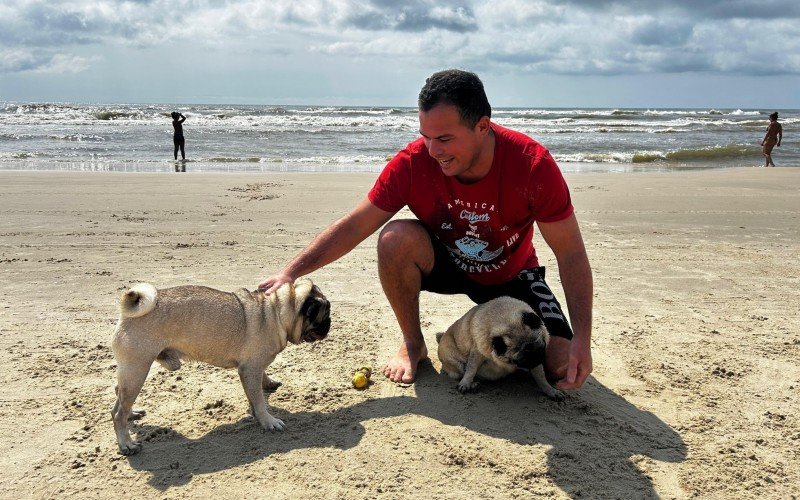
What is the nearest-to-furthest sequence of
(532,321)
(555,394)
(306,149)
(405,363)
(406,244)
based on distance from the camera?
(532,321), (555,394), (406,244), (405,363), (306,149)

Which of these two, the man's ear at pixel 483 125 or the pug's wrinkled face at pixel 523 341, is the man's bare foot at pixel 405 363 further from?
the man's ear at pixel 483 125

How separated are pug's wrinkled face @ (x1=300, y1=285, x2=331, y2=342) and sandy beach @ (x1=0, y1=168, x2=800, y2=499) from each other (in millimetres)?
517

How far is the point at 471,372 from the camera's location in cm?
446

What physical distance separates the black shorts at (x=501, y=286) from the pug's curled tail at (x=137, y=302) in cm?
204

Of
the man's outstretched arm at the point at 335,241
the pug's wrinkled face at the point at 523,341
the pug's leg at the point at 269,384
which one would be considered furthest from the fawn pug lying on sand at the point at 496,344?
the pug's leg at the point at 269,384

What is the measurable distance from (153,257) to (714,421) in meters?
6.26

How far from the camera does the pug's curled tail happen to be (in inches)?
136

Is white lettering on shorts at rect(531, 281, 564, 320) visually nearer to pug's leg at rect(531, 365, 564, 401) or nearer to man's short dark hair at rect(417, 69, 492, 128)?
pug's leg at rect(531, 365, 564, 401)

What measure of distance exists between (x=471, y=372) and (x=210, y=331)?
5.91 ft

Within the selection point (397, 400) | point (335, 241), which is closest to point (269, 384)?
point (397, 400)

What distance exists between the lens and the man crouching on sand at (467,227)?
3949 millimetres

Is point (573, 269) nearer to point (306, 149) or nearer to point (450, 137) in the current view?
point (450, 137)

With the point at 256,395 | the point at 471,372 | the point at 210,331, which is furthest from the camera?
the point at 471,372

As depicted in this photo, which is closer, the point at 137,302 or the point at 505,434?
the point at 137,302
